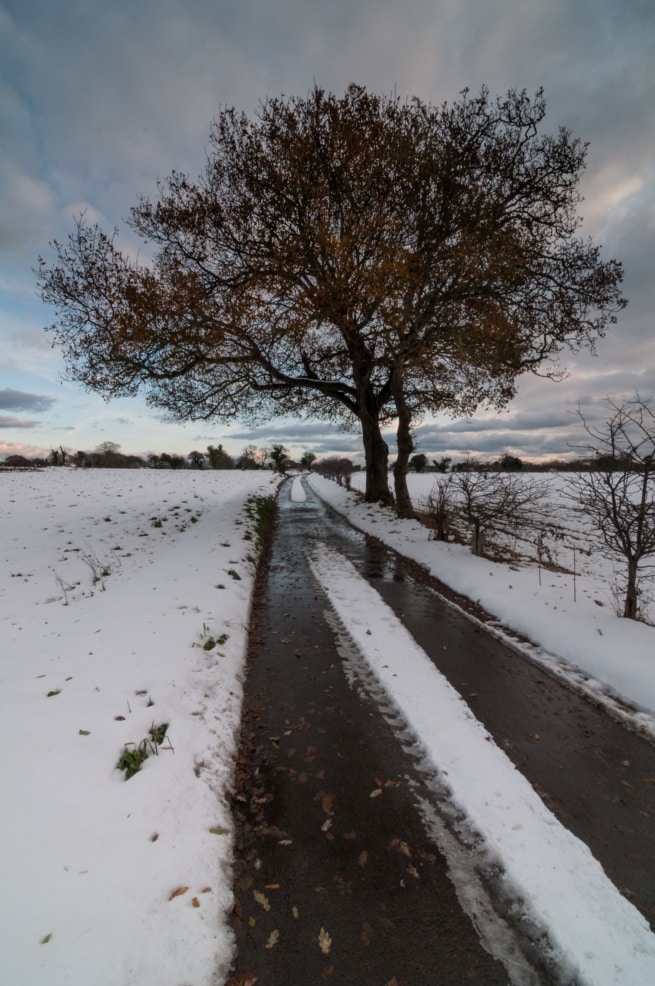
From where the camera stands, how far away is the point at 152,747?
332cm

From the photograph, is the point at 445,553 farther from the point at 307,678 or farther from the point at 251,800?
the point at 251,800

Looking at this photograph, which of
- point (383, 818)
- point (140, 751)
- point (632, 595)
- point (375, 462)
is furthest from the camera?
point (375, 462)

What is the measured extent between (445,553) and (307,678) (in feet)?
19.7

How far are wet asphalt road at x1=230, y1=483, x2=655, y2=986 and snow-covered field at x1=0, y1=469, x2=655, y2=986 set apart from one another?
20 centimetres

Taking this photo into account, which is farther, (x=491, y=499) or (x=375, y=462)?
(x=375, y=462)

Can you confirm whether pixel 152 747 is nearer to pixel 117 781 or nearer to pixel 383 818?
pixel 117 781

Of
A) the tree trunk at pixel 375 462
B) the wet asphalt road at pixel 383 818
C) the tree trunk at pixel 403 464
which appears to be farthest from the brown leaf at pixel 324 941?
the tree trunk at pixel 375 462

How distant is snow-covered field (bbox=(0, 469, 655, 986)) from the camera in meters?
2.04

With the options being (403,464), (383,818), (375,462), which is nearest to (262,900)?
(383,818)

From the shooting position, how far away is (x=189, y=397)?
15.0m

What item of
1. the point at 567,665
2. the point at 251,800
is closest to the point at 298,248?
the point at 567,665

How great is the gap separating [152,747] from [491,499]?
8.49 meters

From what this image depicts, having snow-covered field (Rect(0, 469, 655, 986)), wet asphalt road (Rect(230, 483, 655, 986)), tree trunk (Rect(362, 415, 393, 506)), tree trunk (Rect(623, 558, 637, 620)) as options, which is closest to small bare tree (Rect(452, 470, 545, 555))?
snow-covered field (Rect(0, 469, 655, 986))

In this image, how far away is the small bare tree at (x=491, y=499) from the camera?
31.9 ft
